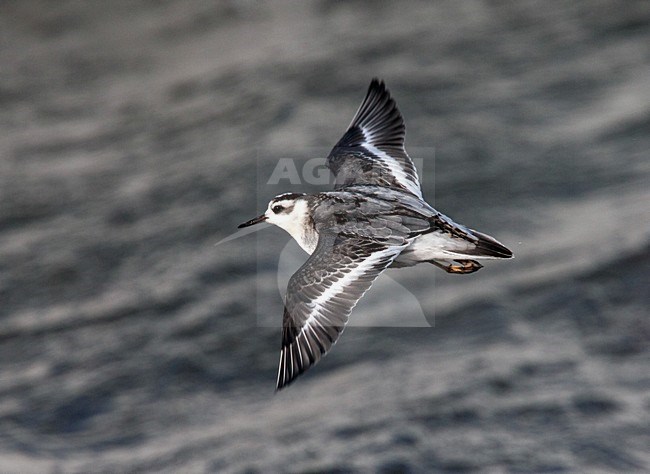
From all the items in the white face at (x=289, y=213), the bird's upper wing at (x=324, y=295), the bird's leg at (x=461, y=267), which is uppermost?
the white face at (x=289, y=213)

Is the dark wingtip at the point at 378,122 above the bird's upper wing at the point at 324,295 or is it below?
above

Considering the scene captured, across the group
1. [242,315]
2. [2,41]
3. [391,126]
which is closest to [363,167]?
[391,126]

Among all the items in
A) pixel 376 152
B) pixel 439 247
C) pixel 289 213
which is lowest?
pixel 439 247

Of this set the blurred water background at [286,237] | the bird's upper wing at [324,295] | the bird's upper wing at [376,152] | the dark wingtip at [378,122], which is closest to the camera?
the bird's upper wing at [324,295]

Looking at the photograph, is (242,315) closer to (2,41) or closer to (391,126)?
(391,126)

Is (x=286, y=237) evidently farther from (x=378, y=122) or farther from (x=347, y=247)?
(x=347, y=247)

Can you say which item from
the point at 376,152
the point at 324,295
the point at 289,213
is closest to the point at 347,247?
the point at 324,295

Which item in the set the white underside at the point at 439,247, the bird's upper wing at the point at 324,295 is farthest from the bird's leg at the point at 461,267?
the bird's upper wing at the point at 324,295

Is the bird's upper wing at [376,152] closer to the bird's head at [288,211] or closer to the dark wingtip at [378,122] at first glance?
the dark wingtip at [378,122]
